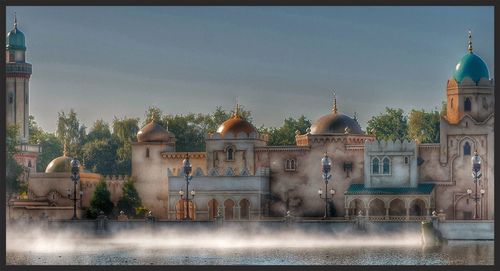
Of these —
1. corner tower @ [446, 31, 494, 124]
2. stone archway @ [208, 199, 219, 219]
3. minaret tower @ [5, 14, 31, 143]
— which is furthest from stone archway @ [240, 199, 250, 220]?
minaret tower @ [5, 14, 31, 143]

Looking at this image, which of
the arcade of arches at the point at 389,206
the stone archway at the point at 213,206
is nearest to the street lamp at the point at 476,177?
the arcade of arches at the point at 389,206

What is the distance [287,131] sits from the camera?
12975 cm

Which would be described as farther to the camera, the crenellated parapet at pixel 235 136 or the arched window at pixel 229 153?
the arched window at pixel 229 153

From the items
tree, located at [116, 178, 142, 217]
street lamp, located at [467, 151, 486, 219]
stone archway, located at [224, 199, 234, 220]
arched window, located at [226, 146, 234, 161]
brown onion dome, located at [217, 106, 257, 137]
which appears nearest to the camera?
street lamp, located at [467, 151, 486, 219]

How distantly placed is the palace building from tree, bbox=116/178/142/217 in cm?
60

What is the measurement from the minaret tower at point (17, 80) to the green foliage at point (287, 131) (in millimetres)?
15636

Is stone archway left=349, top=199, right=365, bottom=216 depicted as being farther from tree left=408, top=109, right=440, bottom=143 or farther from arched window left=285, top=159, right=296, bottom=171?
tree left=408, top=109, right=440, bottom=143

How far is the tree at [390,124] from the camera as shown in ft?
442

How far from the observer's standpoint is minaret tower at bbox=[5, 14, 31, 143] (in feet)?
400

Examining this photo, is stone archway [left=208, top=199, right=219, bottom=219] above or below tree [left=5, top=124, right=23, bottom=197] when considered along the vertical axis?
below

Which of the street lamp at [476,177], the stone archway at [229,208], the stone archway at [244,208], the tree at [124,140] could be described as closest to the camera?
the street lamp at [476,177]

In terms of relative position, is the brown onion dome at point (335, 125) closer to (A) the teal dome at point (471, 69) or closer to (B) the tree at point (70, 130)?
(A) the teal dome at point (471, 69)

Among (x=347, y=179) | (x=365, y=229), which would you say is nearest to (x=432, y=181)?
(x=347, y=179)

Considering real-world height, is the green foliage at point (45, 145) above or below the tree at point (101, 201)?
above
